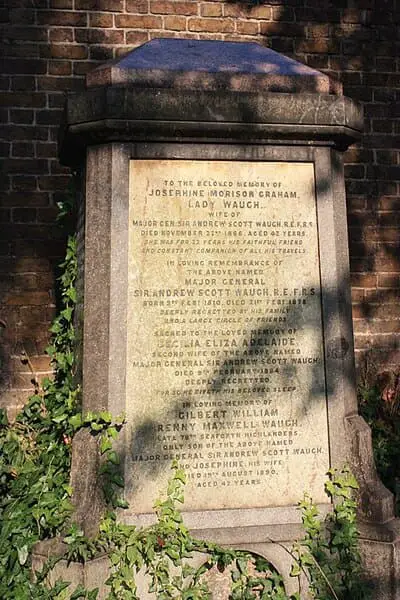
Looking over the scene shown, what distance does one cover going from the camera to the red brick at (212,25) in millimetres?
6105

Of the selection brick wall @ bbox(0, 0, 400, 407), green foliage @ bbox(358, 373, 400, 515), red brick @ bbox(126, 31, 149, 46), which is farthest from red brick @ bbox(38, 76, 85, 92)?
green foliage @ bbox(358, 373, 400, 515)

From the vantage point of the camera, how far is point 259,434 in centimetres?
318

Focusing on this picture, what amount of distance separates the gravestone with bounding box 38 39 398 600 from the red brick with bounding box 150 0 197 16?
9.83ft

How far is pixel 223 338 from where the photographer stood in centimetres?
321

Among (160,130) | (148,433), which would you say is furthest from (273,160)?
(148,433)

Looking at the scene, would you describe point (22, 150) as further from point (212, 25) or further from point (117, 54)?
point (212, 25)

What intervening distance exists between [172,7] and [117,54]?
0.69 metres

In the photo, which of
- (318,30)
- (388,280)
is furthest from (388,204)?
(318,30)

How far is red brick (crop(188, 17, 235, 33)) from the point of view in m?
6.11

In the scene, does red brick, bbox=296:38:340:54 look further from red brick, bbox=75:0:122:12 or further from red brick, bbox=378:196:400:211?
red brick, bbox=75:0:122:12

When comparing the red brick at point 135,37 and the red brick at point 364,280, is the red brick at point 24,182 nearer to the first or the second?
the red brick at point 135,37

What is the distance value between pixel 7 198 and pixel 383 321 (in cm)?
A: 365

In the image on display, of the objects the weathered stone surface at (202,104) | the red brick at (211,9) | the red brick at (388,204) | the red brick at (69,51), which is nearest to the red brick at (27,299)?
the red brick at (69,51)

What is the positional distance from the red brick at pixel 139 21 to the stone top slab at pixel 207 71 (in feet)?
8.44
